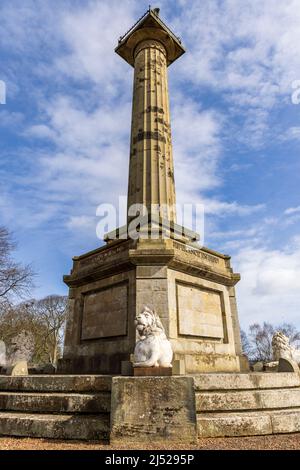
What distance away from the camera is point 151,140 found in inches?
511

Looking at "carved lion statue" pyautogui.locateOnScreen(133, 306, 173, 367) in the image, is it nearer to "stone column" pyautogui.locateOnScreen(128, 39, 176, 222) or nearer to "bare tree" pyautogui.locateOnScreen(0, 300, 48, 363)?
"stone column" pyautogui.locateOnScreen(128, 39, 176, 222)

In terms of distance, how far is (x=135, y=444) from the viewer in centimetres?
488

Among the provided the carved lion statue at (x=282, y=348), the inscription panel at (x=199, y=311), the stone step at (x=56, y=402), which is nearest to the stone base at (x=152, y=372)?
the stone step at (x=56, y=402)

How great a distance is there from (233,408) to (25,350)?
12472 millimetres

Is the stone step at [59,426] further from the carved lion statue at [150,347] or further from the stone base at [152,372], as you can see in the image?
the carved lion statue at [150,347]

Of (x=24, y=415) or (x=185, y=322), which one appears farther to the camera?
(x=185, y=322)

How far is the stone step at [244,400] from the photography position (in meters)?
5.98

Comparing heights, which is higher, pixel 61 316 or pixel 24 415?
pixel 61 316

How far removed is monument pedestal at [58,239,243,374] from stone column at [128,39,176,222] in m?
2.47

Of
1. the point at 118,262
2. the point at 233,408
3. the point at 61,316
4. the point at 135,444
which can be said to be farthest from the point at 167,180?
the point at 61,316

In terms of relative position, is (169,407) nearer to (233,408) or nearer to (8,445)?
(233,408)

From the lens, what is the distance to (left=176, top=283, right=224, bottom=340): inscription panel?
8.88 metres

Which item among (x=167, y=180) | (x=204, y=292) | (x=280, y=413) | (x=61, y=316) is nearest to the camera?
(x=280, y=413)

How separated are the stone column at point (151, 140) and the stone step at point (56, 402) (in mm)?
6726
